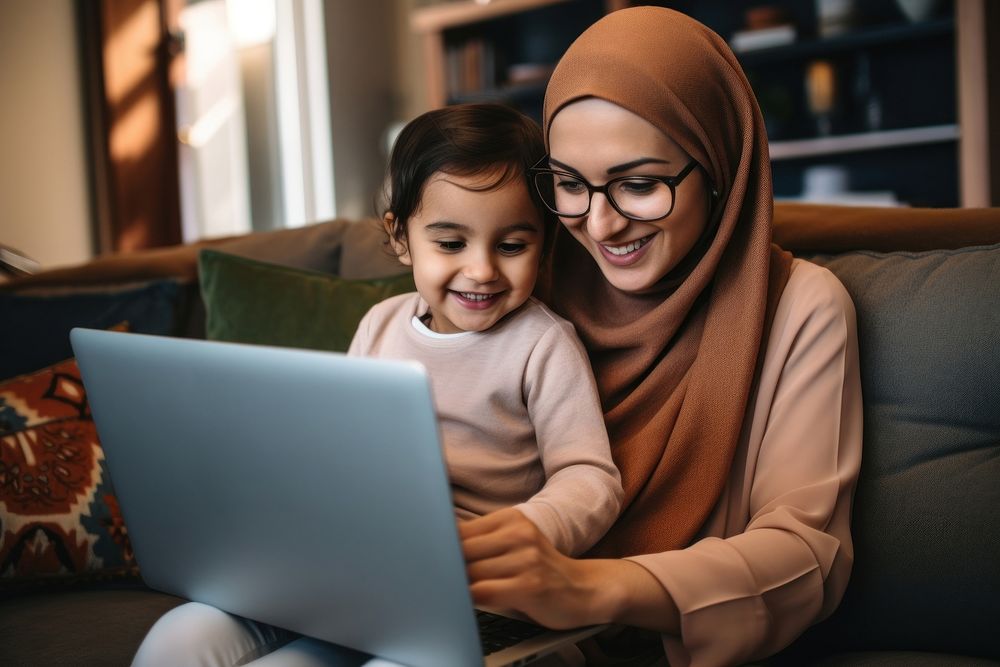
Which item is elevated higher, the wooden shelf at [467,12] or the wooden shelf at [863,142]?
the wooden shelf at [467,12]

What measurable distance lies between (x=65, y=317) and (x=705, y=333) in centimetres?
130

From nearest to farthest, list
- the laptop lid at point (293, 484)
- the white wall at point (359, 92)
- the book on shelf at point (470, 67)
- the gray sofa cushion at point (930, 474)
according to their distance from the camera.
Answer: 1. the laptop lid at point (293, 484)
2. the gray sofa cushion at point (930, 474)
3. the book on shelf at point (470, 67)
4. the white wall at point (359, 92)

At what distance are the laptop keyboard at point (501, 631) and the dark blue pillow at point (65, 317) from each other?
1082mm

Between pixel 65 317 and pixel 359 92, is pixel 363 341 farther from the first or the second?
pixel 359 92

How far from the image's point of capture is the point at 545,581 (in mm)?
832

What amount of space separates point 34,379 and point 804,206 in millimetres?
1313

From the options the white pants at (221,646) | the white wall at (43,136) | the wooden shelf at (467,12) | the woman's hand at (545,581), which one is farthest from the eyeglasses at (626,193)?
the white wall at (43,136)

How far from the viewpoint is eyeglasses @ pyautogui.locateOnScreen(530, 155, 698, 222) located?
3.55 ft

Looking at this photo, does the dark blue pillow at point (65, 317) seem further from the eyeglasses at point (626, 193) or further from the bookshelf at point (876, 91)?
the bookshelf at point (876, 91)

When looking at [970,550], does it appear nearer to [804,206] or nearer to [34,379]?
[804,206]

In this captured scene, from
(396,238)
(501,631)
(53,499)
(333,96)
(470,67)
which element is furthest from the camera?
(333,96)

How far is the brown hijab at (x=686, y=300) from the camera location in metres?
1.08

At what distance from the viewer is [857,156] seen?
11.7 feet

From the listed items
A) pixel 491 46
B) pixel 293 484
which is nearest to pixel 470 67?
pixel 491 46
